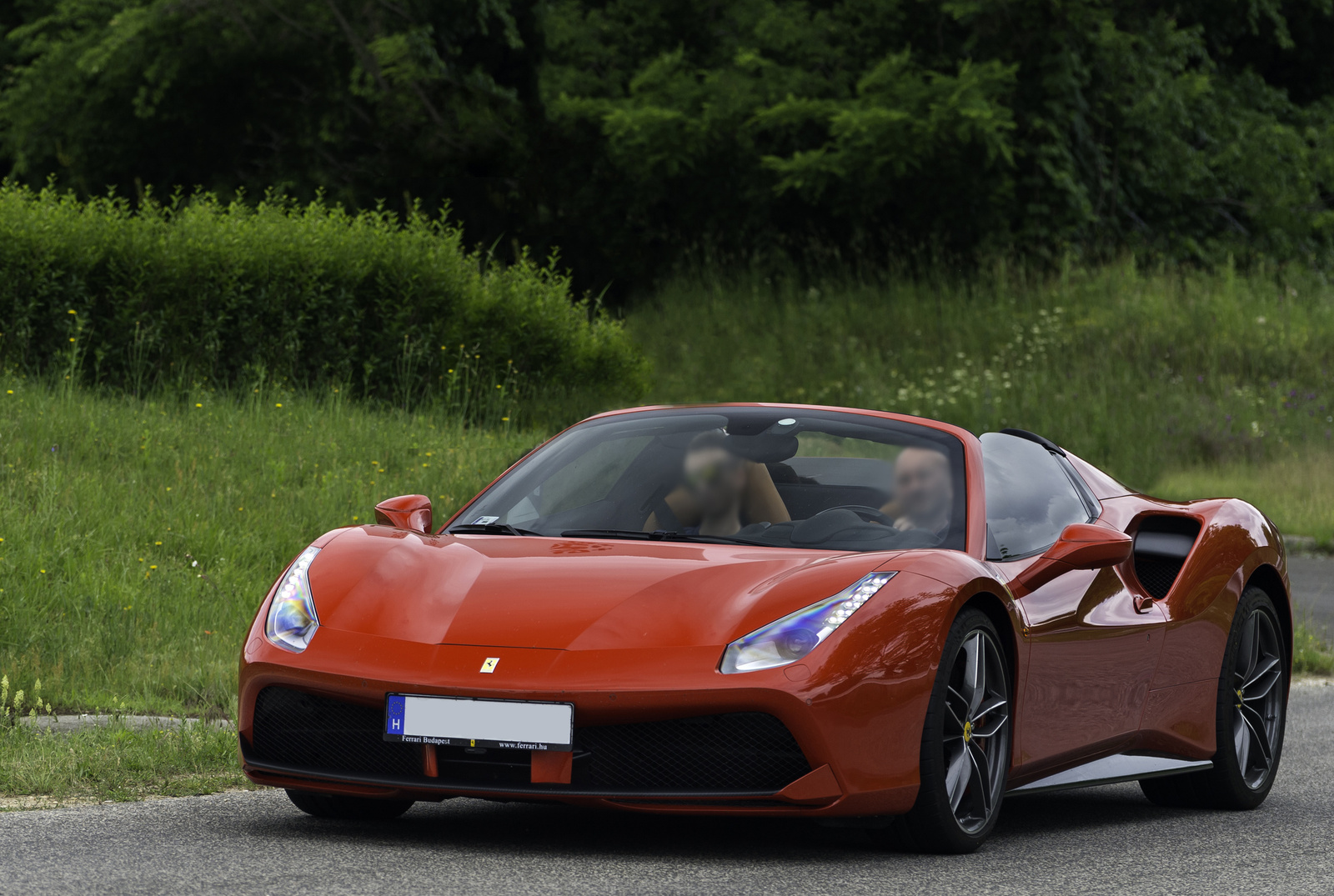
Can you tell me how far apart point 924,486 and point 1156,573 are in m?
1.18

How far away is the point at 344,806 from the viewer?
5441 mm

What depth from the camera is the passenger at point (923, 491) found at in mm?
5719

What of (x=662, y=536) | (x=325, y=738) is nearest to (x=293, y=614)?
(x=325, y=738)

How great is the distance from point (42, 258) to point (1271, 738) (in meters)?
10.7

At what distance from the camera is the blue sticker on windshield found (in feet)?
15.5

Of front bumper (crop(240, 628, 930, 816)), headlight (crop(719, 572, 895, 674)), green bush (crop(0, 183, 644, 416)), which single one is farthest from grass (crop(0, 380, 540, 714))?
headlight (crop(719, 572, 895, 674))

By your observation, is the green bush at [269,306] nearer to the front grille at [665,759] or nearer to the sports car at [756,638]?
the sports car at [756,638]

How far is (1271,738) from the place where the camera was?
7.00 metres

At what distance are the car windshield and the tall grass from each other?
15148 mm

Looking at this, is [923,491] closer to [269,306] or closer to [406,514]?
[406,514]

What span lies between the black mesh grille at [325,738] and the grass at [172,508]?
2.65 metres

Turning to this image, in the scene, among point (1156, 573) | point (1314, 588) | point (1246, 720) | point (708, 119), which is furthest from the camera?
point (708, 119)

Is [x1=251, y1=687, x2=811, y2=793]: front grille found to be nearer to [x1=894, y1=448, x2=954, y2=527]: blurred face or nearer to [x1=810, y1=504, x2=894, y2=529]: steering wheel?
[x1=810, y1=504, x2=894, y2=529]: steering wheel

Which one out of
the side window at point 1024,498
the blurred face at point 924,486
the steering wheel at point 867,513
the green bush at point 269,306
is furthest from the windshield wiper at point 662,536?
the green bush at point 269,306
